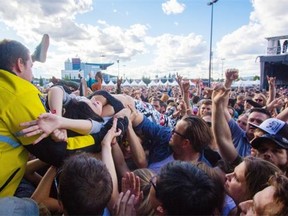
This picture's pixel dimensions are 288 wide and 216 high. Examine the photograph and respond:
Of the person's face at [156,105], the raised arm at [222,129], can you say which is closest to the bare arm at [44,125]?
the raised arm at [222,129]

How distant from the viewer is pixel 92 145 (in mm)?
1956

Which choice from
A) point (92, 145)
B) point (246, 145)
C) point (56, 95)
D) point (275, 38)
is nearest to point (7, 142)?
point (92, 145)

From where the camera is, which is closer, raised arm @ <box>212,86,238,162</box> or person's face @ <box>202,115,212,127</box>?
raised arm @ <box>212,86,238,162</box>

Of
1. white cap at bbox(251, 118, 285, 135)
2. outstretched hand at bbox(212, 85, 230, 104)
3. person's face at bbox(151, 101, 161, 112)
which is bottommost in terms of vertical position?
person's face at bbox(151, 101, 161, 112)

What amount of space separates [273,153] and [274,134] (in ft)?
0.58

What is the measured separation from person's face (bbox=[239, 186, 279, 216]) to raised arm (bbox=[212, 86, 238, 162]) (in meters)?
1.09

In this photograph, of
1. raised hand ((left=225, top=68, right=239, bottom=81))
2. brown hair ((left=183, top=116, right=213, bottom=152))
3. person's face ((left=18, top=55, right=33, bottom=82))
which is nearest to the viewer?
person's face ((left=18, top=55, right=33, bottom=82))

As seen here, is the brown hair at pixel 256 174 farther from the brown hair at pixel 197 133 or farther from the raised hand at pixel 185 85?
the raised hand at pixel 185 85

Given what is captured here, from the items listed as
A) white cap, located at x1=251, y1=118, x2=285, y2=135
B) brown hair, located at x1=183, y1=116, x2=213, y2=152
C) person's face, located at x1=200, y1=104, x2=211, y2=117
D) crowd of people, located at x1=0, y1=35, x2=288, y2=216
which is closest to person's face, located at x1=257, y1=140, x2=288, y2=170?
crowd of people, located at x1=0, y1=35, x2=288, y2=216

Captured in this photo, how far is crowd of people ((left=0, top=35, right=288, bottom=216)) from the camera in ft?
4.69

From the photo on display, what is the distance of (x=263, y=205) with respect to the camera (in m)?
1.48

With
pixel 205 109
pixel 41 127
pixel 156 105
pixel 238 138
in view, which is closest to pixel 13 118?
pixel 41 127

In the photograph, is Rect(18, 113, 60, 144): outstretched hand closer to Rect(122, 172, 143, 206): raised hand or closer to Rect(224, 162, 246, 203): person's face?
Rect(122, 172, 143, 206): raised hand

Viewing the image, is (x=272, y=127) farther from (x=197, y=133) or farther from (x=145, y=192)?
(x=145, y=192)
